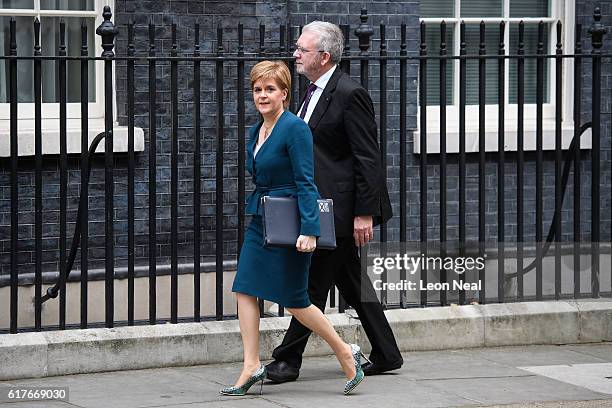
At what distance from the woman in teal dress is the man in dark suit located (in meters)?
0.31

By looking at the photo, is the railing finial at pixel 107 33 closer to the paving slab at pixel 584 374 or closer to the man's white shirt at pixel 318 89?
the man's white shirt at pixel 318 89

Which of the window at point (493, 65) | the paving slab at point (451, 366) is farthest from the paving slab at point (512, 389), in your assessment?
the window at point (493, 65)

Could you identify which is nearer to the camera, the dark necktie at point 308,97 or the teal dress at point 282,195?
the teal dress at point 282,195

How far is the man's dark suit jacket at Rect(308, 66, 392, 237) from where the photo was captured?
7.09 meters

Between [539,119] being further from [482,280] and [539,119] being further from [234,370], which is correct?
[234,370]

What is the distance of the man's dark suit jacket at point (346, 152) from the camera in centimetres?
709

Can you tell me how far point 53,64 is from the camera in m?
9.70

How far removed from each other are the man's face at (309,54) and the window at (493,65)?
355 centimetres

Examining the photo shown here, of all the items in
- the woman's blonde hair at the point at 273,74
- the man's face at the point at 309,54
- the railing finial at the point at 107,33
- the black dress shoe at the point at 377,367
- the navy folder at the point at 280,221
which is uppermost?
the railing finial at the point at 107,33

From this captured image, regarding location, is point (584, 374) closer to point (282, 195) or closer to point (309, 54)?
point (282, 195)

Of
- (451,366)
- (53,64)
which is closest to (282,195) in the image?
(451,366)

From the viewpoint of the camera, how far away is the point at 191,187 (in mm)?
9797

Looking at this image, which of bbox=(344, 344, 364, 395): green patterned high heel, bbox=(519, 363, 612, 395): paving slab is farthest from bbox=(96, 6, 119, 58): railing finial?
bbox=(519, 363, 612, 395): paving slab

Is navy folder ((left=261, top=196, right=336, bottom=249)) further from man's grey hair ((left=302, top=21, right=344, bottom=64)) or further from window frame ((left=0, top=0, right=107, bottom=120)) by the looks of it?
window frame ((left=0, top=0, right=107, bottom=120))
